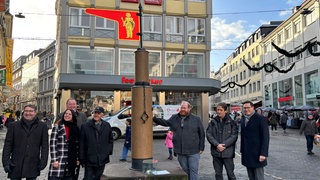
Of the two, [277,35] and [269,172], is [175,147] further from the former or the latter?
[277,35]

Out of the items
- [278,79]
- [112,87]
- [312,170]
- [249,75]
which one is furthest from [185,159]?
[249,75]

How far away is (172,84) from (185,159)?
810 inches

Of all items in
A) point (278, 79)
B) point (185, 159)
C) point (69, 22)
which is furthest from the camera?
point (278, 79)

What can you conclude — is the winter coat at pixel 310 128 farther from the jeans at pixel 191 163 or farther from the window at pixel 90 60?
the window at pixel 90 60

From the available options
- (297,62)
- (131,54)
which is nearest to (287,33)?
(297,62)

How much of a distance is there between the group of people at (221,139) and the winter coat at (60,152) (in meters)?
1.55

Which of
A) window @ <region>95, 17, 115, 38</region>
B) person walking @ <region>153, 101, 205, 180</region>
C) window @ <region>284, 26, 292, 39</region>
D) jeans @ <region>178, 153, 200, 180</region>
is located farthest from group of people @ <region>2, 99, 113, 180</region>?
window @ <region>284, 26, 292, 39</region>

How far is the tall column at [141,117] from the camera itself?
495 cm

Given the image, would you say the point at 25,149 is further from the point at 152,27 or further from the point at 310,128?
the point at 152,27

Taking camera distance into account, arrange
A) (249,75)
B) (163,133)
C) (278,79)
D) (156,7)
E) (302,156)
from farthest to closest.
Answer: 1. (249,75)
2. (278,79)
3. (156,7)
4. (163,133)
5. (302,156)

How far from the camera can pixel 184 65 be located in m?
28.1

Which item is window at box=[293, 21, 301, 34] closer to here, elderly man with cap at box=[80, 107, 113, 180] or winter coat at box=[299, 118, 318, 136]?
winter coat at box=[299, 118, 318, 136]

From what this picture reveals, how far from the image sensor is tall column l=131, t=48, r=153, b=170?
16.2 feet

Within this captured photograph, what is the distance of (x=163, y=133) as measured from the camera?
2020 centimetres
